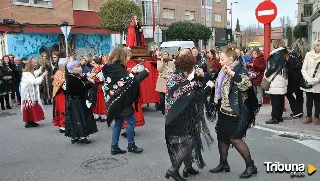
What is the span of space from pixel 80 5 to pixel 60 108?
1853cm

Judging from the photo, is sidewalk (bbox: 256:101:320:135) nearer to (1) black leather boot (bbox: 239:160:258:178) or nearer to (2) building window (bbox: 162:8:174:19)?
(1) black leather boot (bbox: 239:160:258:178)

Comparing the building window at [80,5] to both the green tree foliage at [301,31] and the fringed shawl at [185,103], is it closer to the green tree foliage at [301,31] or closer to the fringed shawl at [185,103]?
the fringed shawl at [185,103]

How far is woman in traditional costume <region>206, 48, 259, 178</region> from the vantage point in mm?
4488

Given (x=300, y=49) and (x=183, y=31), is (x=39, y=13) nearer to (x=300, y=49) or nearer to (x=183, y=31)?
(x=300, y=49)

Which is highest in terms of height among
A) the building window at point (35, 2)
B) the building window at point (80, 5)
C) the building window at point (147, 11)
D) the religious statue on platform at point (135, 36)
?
the building window at point (147, 11)

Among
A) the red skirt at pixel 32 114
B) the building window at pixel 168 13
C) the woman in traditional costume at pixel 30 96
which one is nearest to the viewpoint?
the woman in traditional costume at pixel 30 96

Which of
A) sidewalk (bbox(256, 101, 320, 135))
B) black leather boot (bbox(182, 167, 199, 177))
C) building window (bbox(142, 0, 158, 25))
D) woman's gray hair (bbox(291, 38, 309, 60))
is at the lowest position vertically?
black leather boot (bbox(182, 167, 199, 177))

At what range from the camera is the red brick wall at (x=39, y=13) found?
19344mm

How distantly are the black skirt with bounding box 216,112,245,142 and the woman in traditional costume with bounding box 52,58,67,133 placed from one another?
12.0ft

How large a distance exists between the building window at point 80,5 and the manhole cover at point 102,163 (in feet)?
66.1

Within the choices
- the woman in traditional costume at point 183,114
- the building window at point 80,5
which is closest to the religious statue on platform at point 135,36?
the woman in traditional costume at point 183,114

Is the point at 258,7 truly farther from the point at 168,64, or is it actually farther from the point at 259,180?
the point at 259,180

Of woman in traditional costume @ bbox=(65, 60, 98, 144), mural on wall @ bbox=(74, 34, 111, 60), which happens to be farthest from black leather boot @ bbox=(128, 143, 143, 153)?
mural on wall @ bbox=(74, 34, 111, 60)

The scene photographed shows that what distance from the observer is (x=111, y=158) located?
5.70m
